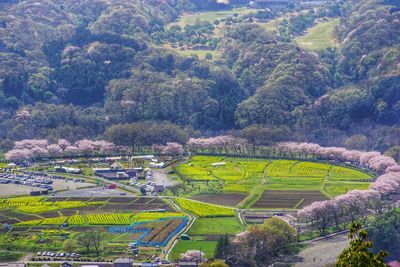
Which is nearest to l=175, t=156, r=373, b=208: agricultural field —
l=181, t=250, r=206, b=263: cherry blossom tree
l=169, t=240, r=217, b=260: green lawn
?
l=169, t=240, r=217, b=260: green lawn

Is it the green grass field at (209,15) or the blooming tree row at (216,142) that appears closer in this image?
the blooming tree row at (216,142)

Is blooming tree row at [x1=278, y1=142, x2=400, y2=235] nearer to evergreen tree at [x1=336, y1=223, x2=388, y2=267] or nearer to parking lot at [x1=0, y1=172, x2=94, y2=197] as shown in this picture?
parking lot at [x1=0, y1=172, x2=94, y2=197]

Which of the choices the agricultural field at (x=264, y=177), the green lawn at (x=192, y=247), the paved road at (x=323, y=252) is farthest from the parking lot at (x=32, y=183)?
the paved road at (x=323, y=252)

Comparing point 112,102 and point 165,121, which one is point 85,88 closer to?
point 112,102

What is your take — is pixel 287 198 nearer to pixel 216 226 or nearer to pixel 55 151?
pixel 216 226

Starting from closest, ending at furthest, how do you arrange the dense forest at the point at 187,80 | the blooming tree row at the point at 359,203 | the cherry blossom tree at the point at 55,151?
1. the blooming tree row at the point at 359,203
2. the cherry blossom tree at the point at 55,151
3. the dense forest at the point at 187,80

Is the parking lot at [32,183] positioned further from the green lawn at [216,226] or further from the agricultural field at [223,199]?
the green lawn at [216,226]

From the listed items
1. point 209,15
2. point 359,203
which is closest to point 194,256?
point 359,203

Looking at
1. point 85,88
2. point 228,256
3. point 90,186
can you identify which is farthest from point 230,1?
point 228,256
